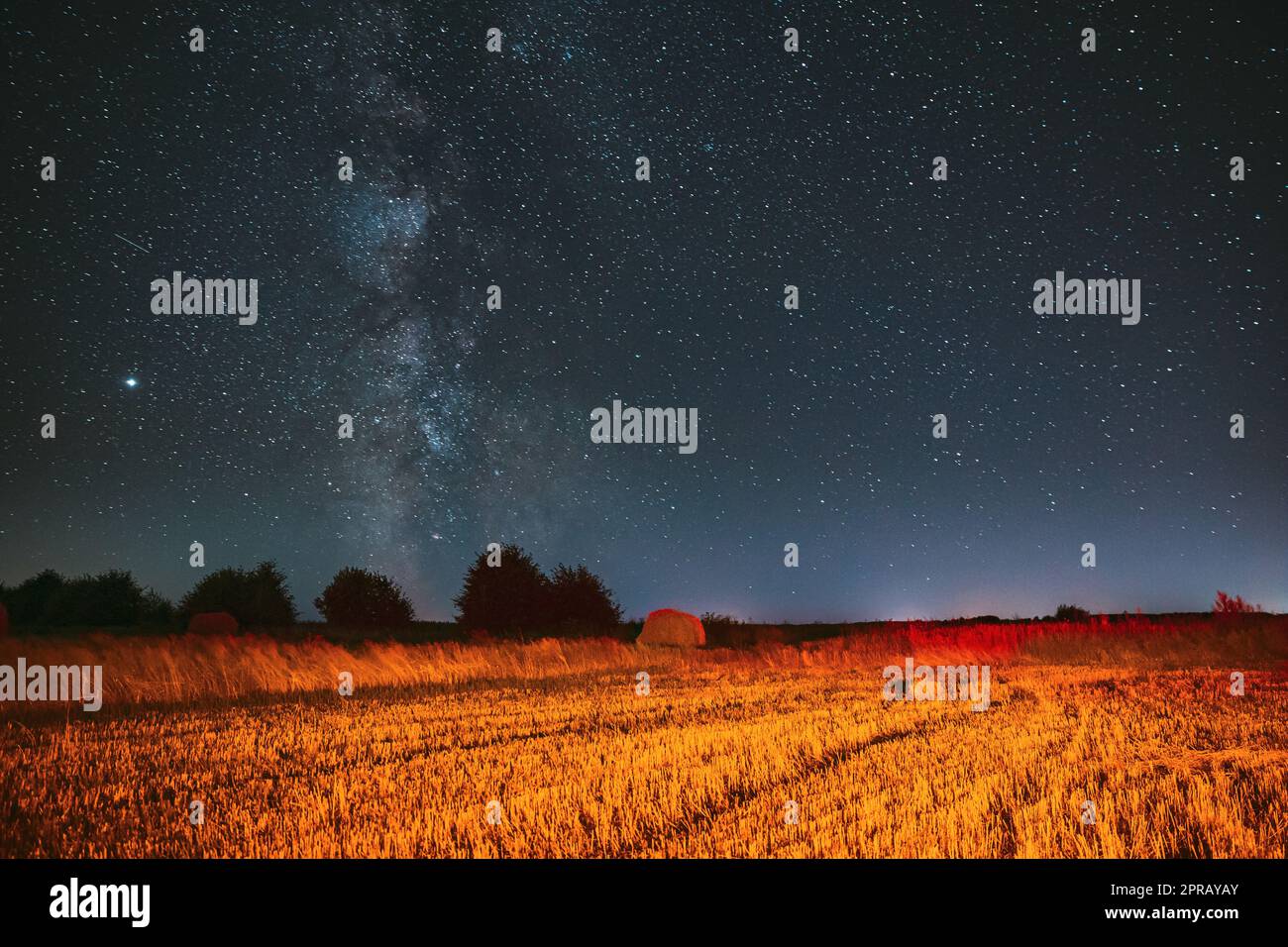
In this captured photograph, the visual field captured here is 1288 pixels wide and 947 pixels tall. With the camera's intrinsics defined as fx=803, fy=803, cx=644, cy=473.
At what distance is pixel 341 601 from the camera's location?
57844mm

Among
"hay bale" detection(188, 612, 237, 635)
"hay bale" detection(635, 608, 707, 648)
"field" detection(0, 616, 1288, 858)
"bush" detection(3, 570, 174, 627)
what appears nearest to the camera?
"field" detection(0, 616, 1288, 858)

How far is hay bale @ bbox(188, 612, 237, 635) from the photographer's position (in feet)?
152

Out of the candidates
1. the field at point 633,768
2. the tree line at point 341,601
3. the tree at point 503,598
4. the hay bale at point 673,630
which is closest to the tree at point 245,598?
the tree line at point 341,601

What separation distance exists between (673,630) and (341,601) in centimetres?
2979

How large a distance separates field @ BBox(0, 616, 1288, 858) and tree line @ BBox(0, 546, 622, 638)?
1116 inches

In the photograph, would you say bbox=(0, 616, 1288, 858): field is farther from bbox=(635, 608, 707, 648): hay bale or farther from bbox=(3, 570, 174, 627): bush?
bbox=(3, 570, 174, 627): bush

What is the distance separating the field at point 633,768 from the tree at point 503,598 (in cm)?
2824

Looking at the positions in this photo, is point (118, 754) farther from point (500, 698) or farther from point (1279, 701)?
point (1279, 701)

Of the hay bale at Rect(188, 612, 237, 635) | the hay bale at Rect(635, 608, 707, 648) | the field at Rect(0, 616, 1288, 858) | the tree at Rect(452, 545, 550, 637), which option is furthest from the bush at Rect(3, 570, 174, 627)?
the field at Rect(0, 616, 1288, 858)

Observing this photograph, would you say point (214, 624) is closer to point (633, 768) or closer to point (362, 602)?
point (362, 602)

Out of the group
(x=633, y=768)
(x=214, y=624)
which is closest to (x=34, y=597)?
Result: (x=214, y=624)

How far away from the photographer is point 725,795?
6258 millimetres
